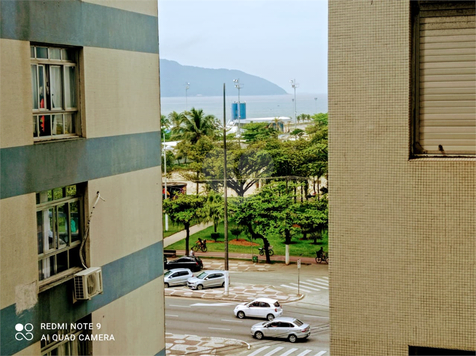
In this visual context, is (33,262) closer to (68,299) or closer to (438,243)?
(68,299)

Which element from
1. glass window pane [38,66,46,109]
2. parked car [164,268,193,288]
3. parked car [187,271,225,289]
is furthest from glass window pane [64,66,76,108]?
parked car [164,268,193,288]

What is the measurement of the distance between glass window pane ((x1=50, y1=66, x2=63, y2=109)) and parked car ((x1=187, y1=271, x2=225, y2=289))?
23.7m

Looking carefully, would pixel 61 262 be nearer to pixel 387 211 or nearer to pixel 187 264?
pixel 387 211

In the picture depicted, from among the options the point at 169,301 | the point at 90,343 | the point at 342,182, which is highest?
the point at 342,182

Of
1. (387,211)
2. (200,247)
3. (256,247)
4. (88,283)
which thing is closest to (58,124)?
(88,283)

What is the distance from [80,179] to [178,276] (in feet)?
80.0

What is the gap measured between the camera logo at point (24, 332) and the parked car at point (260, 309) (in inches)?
756

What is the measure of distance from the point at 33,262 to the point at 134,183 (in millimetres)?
2708

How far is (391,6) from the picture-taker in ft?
17.2

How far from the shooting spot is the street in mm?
22609

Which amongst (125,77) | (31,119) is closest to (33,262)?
(31,119)

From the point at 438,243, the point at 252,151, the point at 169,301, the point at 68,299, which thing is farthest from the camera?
the point at 252,151

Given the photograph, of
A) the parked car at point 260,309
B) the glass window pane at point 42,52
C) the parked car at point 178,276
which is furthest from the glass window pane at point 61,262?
the parked car at point 178,276

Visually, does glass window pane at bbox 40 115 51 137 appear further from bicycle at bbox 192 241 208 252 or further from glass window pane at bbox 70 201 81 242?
bicycle at bbox 192 241 208 252
